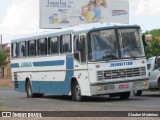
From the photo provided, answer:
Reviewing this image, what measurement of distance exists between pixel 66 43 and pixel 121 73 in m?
3.21

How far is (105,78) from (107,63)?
1.98 ft

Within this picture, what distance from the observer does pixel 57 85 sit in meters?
26.9

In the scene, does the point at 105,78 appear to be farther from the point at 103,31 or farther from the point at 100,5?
the point at 100,5

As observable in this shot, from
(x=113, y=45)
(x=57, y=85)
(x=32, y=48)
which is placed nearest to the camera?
(x=113, y=45)

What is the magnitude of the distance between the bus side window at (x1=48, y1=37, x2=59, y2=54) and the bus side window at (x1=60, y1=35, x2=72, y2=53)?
1.90 feet

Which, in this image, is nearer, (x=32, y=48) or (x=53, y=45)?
(x=53, y=45)

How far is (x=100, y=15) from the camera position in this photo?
57.1 m

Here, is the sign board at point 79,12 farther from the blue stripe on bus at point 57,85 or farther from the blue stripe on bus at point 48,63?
the blue stripe on bus at point 48,63

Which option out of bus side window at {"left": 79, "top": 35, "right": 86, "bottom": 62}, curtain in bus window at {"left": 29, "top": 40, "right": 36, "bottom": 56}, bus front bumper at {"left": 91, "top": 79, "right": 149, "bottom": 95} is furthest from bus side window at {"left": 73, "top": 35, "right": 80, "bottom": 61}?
curtain in bus window at {"left": 29, "top": 40, "right": 36, "bottom": 56}

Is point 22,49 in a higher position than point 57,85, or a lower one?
higher

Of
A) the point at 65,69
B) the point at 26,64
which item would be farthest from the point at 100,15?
the point at 65,69

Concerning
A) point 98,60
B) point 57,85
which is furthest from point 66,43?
point 98,60

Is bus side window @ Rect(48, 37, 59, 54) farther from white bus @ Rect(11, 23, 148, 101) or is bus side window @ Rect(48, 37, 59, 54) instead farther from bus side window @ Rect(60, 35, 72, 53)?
bus side window @ Rect(60, 35, 72, 53)

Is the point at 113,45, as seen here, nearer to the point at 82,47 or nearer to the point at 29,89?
the point at 82,47
